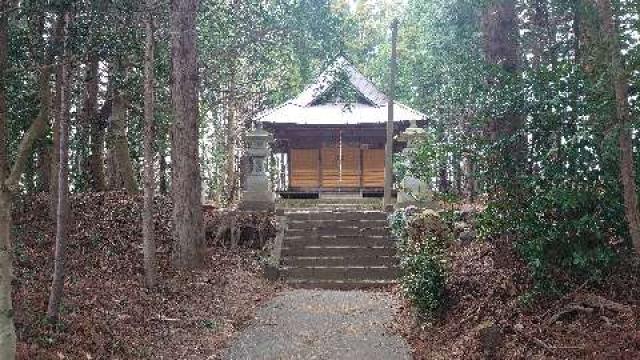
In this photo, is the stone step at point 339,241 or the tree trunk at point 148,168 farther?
the stone step at point 339,241

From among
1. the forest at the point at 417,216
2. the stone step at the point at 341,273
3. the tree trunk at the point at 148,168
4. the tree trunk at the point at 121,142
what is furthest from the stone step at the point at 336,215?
the tree trunk at the point at 148,168

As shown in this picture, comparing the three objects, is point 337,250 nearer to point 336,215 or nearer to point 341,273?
point 341,273

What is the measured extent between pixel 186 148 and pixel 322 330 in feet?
15.4

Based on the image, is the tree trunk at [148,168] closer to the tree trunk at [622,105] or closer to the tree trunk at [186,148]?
the tree trunk at [186,148]

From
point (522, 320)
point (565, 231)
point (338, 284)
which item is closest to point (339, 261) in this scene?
point (338, 284)

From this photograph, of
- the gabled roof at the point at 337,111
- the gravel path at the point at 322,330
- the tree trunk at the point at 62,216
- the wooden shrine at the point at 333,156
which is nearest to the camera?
the tree trunk at the point at 62,216

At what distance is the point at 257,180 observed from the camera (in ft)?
54.3

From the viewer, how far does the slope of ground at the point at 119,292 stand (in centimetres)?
723

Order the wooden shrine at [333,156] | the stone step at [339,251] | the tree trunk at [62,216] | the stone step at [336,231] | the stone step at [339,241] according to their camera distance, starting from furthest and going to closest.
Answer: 1. the wooden shrine at [333,156]
2. the stone step at [336,231]
3. the stone step at [339,241]
4. the stone step at [339,251]
5. the tree trunk at [62,216]

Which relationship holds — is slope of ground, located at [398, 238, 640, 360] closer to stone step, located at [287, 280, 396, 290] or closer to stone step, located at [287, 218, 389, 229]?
stone step, located at [287, 280, 396, 290]

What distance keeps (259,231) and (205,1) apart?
5905mm

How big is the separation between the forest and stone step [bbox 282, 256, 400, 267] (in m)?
0.69

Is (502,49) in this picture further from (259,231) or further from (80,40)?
(259,231)

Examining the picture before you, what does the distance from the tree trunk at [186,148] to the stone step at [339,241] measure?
11.2ft
